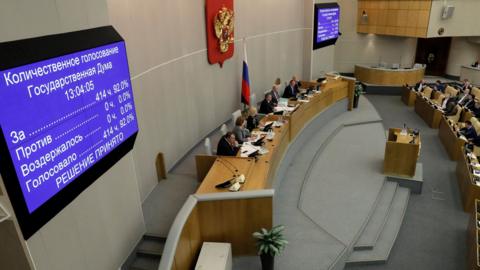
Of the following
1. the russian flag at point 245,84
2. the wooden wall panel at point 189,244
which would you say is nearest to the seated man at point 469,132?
the russian flag at point 245,84

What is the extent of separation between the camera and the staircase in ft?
15.9

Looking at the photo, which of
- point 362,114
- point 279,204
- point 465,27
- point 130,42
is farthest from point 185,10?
point 465,27

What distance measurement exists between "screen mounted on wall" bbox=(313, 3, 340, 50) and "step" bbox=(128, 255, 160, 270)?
10.1m

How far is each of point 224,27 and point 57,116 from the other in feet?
19.2

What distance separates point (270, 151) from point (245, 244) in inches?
74.9

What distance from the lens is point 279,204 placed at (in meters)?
6.61

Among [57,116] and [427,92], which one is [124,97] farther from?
[427,92]

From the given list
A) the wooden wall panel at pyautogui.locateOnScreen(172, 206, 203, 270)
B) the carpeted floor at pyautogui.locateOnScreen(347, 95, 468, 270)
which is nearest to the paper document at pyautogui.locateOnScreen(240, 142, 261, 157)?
the wooden wall panel at pyautogui.locateOnScreen(172, 206, 203, 270)

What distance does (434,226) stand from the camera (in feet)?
21.7

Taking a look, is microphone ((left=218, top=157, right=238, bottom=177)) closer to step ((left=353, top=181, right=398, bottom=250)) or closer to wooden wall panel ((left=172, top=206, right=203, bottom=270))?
wooden wall panel ((left=172, top=206, right=203, bottom=270))

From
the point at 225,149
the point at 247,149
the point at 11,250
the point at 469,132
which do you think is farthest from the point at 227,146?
the point at 469,132

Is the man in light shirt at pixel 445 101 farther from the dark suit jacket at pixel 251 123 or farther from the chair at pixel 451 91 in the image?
the dark suit jacket at pixel 251 123

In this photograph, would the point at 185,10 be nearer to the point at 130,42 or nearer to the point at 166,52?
the point at 166,52

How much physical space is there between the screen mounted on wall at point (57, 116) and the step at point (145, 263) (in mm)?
1630
